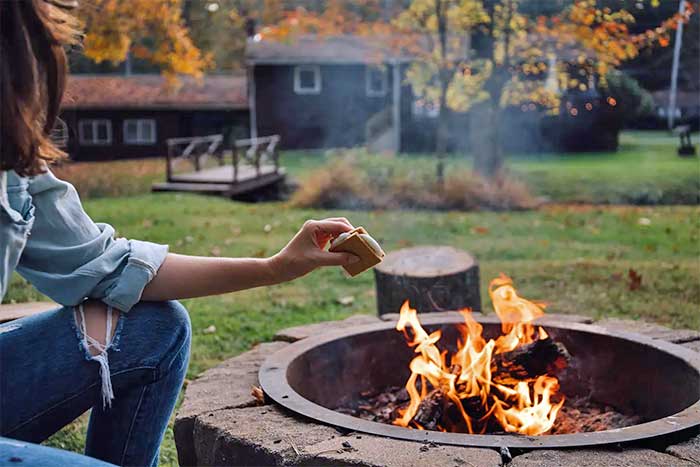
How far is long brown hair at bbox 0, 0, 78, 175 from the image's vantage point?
1471mm

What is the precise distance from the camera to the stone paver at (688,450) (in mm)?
2122

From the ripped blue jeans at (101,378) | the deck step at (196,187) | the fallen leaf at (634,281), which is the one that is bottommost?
the deck step at (196,187)

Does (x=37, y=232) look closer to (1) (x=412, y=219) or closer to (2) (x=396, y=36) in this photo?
(1) (x=412, y=219)

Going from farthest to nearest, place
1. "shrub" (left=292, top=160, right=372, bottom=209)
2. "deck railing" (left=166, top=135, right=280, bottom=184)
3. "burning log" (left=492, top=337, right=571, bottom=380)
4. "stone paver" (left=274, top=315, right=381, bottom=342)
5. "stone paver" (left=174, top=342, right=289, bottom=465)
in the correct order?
1. "deck railing" (left=166, top=135, right=280, bottom=184)
2. "shrub" (left=292, top=160, right=372, bottom=209)
3. "stone paver" (left=274, top=315, right=381, bottom=342)
4. "burning log" (left=492, top=337, right=571, bottom=380)
5. "stone paver" (left=174, top=342, right=289, bottom=465)

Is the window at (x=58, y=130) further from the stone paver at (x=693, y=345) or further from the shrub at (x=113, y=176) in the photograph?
the shrub at (x=113, y=176)

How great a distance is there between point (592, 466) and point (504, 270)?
4574 mm

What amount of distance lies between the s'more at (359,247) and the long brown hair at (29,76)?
2.49 feet

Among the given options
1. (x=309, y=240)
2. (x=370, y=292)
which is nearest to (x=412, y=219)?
(x=370, y=292)

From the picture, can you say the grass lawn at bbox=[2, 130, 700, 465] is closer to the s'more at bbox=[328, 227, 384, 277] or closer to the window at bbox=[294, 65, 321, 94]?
the s'more at bbox=[328, 227, 384, 277]

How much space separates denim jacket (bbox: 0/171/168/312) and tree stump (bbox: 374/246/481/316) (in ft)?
7.87

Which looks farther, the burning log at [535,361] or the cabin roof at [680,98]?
the cabin roof at [680,98]

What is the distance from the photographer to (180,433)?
265 cm

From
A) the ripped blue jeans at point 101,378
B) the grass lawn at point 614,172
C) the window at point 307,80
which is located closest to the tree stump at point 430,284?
the ripped blue jeans at point 101,378

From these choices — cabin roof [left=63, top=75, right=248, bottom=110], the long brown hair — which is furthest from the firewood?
cabin roof [left=63, top=75, right=248, bottom=110]
